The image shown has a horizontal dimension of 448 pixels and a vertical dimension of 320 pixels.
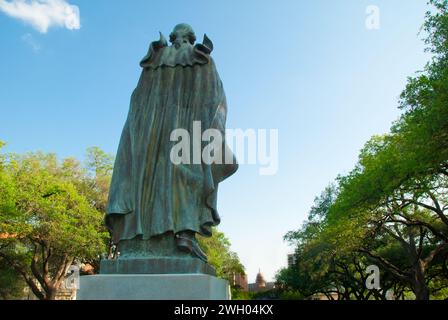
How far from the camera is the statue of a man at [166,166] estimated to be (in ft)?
17.0

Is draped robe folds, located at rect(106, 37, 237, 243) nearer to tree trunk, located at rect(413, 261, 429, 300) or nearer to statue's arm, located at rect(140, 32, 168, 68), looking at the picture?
statue's arm, located at rect(140, 32, 168, 68)

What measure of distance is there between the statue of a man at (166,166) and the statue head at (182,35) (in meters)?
0.09

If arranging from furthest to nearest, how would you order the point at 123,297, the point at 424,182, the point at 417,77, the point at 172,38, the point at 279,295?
the point at 279,295 → the point at 424,182 → the point at 417,77 → the point at 172,38 → the point at 123,297

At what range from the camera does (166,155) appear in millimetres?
5484

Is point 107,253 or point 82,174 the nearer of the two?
point 107,253

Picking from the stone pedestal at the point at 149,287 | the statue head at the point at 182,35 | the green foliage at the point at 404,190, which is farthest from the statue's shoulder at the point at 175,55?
the green foliage at the point at 404,190

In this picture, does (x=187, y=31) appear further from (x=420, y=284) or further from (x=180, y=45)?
(x=420, y=284)

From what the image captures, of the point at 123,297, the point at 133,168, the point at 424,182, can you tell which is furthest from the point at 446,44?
the point at 123,297

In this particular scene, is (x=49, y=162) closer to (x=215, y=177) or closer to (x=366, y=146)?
(x=366, y=146)

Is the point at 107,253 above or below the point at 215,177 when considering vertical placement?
above

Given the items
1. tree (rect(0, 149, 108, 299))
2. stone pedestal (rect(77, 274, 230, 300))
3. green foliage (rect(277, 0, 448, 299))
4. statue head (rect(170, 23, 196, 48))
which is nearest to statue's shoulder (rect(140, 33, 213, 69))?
statue head (rect(170, 23, 196, 48))

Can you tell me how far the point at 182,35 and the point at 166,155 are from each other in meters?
1.90

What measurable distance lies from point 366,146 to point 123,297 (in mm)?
28050

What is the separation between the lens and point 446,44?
677 inches
